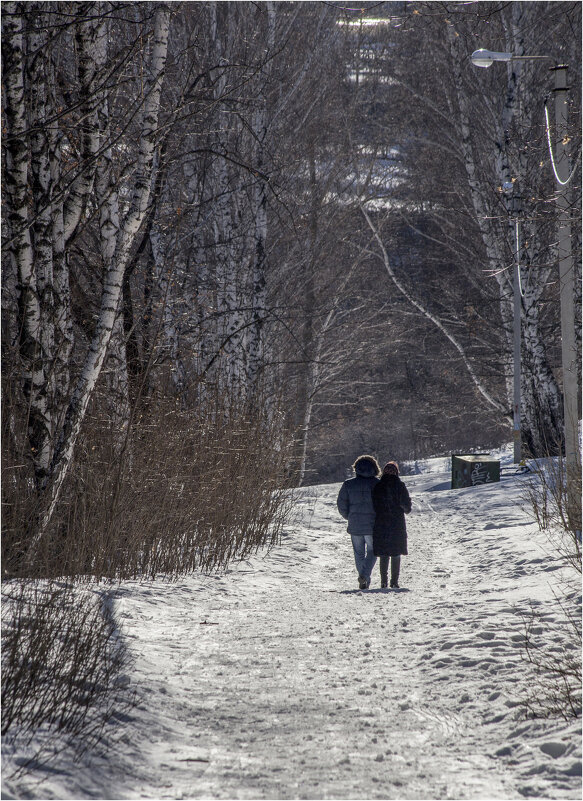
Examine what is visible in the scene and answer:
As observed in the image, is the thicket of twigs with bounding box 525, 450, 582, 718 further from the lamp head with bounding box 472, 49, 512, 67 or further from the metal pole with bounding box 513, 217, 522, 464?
the metal pole with bounding box 513, 217, 522, 464

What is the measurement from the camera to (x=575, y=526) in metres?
8.37

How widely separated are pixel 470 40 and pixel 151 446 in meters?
13.6

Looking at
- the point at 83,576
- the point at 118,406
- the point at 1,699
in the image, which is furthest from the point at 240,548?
the point at 1,699

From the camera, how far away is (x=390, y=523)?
876cm

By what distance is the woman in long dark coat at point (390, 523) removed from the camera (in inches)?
341

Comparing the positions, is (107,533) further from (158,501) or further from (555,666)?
(555,666)

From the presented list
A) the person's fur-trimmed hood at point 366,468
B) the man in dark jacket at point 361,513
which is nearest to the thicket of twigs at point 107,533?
the man in dark jacket at point 361,513

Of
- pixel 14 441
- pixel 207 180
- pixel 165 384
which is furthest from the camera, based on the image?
pixel 207 180

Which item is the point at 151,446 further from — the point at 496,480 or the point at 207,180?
the point at 496,480

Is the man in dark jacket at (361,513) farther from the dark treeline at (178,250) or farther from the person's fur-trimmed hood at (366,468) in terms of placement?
the dark treeline at (178,250)

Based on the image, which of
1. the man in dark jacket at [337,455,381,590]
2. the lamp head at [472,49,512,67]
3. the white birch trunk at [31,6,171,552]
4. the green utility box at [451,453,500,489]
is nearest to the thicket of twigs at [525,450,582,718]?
the man in dark jacket at [337,455,381,590]

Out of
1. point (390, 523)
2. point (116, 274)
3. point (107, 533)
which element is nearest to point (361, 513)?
point (390, 523)

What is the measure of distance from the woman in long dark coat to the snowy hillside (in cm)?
33

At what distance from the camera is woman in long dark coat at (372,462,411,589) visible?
866 centimetres
